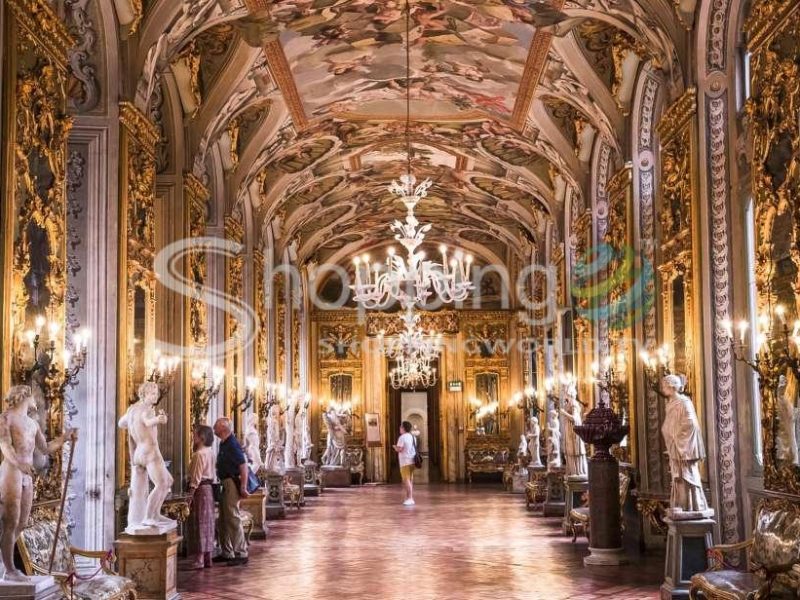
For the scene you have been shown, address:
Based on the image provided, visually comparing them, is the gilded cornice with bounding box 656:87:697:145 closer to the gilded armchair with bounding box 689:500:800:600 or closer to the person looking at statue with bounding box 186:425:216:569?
the gilded armchair with bounding box 689:500:800:600

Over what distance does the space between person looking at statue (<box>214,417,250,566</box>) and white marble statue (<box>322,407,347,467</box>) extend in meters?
15.5

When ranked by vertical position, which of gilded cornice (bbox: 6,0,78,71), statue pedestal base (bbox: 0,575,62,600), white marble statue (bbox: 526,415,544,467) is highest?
gilded cornice (bbox: 6,0,78,71)

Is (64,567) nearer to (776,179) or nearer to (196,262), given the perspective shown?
(776,179)

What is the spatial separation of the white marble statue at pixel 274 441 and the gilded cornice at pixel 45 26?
1270cm

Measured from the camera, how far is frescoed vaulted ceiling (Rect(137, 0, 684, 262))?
1397 cm

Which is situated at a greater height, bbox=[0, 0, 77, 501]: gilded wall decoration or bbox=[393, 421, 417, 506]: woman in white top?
bbox=[0, 0, 77, 501]: gilded wall decoration

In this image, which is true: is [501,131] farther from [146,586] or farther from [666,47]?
[146,586]

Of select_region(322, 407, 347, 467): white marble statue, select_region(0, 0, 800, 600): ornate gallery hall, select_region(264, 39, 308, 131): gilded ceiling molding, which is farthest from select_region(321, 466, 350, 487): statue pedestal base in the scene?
select_region(264, 39, 308, 131): gilded ceiling molding

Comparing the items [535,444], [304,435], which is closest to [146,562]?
[535,444]

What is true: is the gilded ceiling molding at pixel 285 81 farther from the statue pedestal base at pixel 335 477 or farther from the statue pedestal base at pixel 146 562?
the statue pedestal base at pixel 335 477

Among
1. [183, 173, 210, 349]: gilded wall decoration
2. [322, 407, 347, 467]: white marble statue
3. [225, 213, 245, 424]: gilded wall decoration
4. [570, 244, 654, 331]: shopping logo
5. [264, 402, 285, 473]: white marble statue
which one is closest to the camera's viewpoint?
[570, 244, 654, 331]: shopping logo

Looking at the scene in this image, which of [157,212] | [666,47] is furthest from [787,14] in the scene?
[157,212]

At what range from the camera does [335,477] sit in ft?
101

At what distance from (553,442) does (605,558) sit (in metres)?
9.07
